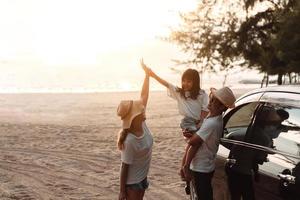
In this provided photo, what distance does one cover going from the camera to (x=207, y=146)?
461 centimetres

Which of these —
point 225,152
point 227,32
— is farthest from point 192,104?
point 227,32

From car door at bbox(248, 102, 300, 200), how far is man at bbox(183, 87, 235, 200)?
1.20 ft

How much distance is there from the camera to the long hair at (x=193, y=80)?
234 inches

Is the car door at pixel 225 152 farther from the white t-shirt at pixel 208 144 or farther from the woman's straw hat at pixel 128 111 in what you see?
the woman's straw hat at pixel 128 111

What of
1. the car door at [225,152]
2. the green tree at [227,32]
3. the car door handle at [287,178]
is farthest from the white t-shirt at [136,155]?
the green tree at [227,32]

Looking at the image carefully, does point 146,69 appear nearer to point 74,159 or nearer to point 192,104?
point 192,104

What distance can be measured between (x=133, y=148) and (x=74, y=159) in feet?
24.6

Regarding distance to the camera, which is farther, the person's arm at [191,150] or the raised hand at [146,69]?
the raised hand at [146,69]

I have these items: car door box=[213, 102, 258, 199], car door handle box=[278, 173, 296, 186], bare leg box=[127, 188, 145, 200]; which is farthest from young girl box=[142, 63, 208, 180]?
car door handle box=[278, 173, 296, 186]

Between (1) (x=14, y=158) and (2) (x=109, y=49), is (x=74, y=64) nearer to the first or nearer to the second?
(2) (x=109, y=49)

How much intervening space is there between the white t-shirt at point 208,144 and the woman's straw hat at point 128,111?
531mm

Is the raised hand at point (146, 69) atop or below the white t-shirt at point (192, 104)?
atop

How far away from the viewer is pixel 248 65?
89.7 feet

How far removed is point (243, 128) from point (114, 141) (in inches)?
412
